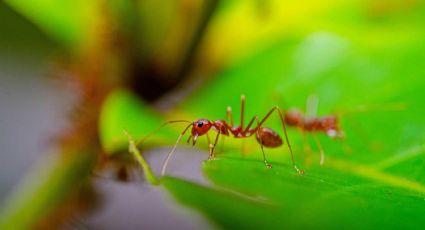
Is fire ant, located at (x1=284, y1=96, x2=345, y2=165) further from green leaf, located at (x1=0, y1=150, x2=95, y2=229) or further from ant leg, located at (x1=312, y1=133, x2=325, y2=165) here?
green leaf, located at (x1=0, y1=150, x2=95, y2=229)

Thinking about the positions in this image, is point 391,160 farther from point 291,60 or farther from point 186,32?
point 186,32

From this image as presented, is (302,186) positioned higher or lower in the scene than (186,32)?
lower

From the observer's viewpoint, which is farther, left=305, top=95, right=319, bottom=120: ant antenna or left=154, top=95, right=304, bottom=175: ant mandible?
left=305, top=95, right=319, bottom=120: ant antenna

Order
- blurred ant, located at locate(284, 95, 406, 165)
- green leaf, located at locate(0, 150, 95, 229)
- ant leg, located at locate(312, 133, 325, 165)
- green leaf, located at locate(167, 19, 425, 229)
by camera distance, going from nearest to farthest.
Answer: green leaf, located at locate(167, 19, 425, 229) → ant leg, located at locate(312, 133, 325, 165) → blurred ant, located at locate(284, 95, 406, 165) → green leaf, located at locate(0, 150, 95, 229)

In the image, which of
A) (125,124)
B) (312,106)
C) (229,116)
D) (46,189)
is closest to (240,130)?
(229,116)

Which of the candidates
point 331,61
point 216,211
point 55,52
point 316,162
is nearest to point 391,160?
point 316,162

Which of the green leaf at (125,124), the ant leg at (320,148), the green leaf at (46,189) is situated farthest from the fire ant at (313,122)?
the green leaf at (46,189)

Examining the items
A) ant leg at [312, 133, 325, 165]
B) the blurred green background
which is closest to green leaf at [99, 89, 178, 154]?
the blurred green background

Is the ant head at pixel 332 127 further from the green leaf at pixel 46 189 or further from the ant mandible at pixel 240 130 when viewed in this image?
the green leaf at pixel 46 189
